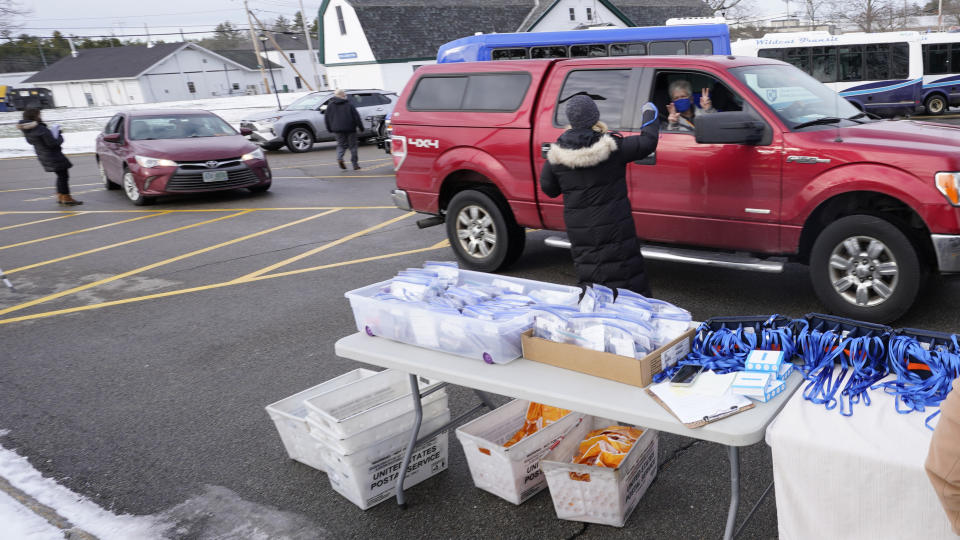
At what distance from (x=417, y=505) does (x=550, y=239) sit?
3481 mm

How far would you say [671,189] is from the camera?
18.8 ft

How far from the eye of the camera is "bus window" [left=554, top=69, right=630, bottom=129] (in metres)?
5.98

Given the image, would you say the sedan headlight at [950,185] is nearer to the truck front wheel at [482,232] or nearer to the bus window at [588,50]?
the truck front wheel at [482,232]

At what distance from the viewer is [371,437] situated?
3.37m

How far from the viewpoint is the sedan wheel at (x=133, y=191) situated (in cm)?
1279

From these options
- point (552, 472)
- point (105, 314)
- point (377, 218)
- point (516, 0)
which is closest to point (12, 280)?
point (105, 314)

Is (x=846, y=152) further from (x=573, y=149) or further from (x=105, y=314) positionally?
(x=105, y=314)

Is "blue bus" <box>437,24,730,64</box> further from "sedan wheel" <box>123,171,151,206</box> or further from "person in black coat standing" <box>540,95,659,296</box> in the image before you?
"person in black coat standing" <box>540,95,659,296</box>

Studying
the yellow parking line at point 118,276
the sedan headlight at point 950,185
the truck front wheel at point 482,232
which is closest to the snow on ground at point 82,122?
the yellow parking line at point 118,276

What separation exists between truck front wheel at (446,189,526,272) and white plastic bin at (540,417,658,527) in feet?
12.4

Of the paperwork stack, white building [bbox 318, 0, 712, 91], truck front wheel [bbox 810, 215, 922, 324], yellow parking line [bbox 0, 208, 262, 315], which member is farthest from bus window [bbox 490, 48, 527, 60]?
white building [bbox 318, 0, 712, 91]

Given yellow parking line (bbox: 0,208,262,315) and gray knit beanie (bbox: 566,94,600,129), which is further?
yellow parking line (bbox: 0,208,262,315)

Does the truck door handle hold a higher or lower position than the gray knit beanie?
lower

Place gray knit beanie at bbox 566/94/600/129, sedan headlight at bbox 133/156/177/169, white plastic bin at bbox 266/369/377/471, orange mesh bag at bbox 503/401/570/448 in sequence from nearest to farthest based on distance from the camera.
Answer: orange mesh bag at bbox 503/401/570/448
white plastic bin at bbox 266/369/377/471
gray knit beanie at bbox 566/94/600/129
sedan headlight at bbox 133/156/177/169
